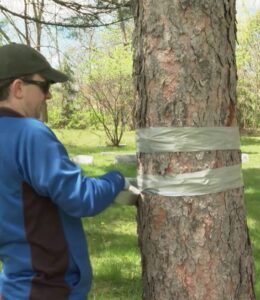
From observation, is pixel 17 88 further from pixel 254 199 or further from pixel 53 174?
pixel 254 199

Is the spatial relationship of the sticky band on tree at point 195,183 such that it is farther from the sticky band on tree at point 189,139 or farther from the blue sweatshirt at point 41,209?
the blue sweatshirt at point 41,209

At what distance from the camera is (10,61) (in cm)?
190

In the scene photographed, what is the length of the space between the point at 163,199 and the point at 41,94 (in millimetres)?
561

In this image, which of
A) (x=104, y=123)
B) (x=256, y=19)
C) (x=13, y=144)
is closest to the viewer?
(x=13, y=144)

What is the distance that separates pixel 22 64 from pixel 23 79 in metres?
0.05

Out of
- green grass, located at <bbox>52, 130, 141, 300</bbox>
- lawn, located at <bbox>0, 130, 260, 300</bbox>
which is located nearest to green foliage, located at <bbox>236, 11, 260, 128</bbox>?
lawn, located at <bbox>0, 130, 260, 300</bbox>

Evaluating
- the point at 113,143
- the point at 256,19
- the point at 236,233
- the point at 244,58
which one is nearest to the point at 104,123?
the point at 113,143

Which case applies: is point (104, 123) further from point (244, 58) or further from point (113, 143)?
point (244, 58)

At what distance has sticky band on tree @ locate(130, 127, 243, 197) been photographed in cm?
198

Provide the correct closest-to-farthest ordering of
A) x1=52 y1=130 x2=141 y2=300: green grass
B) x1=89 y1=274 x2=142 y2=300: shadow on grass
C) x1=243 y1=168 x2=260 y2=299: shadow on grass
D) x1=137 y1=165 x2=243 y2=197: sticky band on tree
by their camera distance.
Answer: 1. x1=137 y1=165 x2=243 y2=197: sticky band on tree
2. x1=89 y1=274 x2=142 y2=300: shadow on grass
3. x1=52 y1=130 x2=141 y2=300: green grass
4. x1=243 y1=168 x2=260 y2=299: shadow on grass

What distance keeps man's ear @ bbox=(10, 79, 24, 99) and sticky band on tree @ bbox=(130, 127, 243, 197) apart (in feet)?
1.52

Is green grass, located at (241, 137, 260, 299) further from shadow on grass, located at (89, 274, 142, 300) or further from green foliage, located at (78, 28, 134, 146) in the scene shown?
green foliage, located at (78, 28, 134, 146)

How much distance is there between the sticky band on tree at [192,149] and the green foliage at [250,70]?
795 inches

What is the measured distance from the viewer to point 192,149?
6.48 ft
